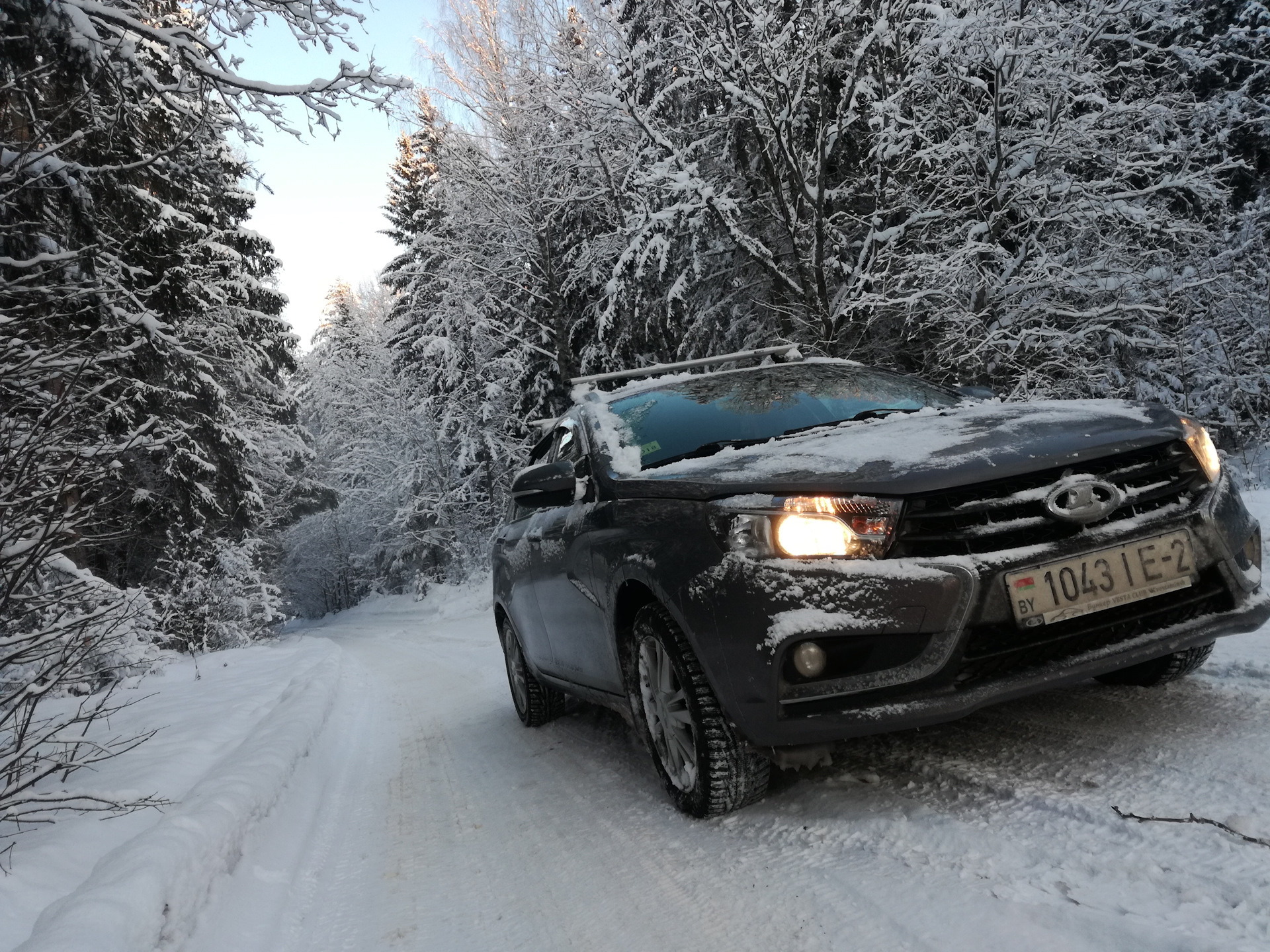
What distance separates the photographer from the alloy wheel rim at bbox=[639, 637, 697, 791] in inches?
116

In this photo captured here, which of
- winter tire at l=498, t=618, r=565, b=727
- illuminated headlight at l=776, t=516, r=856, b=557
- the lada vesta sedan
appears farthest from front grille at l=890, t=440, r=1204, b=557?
winter tire at l=498, t=618, r=565, b=727

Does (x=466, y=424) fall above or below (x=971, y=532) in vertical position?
above

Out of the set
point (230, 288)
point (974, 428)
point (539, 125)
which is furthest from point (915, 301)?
point (230, 288)

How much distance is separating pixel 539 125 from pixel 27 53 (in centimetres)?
1218

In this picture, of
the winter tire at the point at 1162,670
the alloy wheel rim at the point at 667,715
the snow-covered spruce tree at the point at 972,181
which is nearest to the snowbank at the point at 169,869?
the alloy wheel rim at the point at 667,715

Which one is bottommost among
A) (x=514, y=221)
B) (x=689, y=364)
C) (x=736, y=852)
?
(x=736, y=852)

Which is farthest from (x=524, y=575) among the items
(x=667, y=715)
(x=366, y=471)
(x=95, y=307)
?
(x=366, y=471)

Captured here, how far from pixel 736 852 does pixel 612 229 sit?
1498 centimetres

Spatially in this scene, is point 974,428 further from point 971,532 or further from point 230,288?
point 230,288

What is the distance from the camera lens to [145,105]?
6977mm

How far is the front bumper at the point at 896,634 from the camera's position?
237 cm

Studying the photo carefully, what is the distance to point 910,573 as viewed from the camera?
7.79 feet

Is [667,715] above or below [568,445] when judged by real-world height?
below

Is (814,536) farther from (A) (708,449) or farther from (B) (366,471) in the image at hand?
Answer: (B) (366,471)
